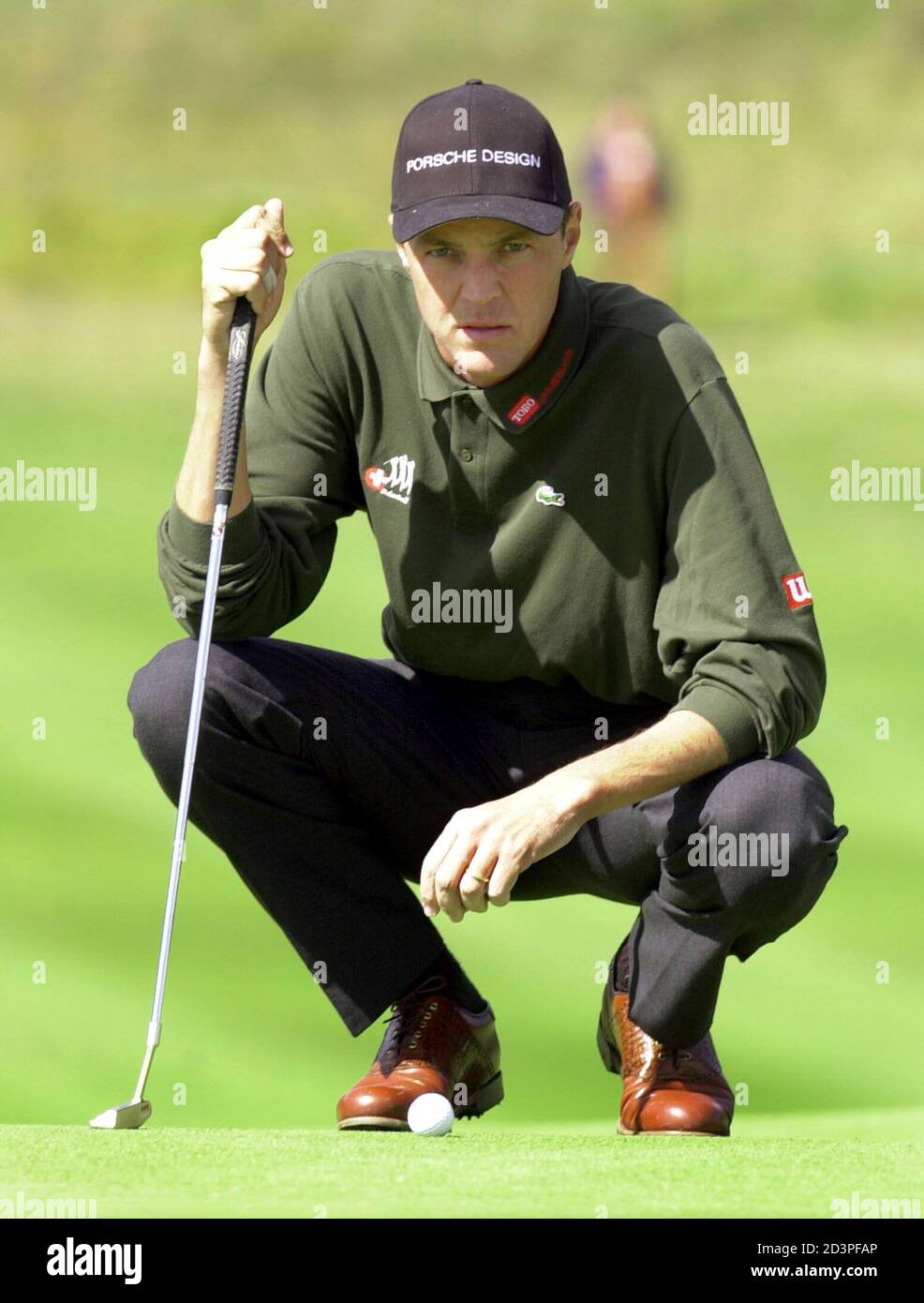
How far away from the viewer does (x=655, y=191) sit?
12.6 metres

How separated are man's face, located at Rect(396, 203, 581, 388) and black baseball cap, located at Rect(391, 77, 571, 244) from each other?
0.02 meters

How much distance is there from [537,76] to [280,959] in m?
11.5

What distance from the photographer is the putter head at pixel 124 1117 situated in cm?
211

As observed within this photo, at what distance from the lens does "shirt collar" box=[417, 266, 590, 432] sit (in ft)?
7.80

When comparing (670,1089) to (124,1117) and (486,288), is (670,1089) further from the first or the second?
(486,288)

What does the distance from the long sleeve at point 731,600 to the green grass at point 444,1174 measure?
460 mm

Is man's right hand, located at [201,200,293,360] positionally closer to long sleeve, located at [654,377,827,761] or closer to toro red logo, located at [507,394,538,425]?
toro red logo, located at [507,394,538,425]

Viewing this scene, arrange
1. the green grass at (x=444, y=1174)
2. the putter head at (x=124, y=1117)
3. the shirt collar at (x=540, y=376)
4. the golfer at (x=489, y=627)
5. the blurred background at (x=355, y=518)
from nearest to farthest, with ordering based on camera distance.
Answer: the green grass at (x=444, y=1174) → the putter head at (x=124, y=1117) → the golfer at (x=489, y=627) → the shirt collar at (x=540, y=376) → the blurred background at (x=355, y=518)

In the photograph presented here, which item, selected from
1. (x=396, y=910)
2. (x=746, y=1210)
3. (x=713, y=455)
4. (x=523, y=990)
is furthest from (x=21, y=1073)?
(x=746, y=1210)

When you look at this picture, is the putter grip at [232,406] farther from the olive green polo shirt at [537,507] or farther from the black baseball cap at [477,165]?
the black baseball cap at [477,165]

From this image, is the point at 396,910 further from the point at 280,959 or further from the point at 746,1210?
the point at 280,959

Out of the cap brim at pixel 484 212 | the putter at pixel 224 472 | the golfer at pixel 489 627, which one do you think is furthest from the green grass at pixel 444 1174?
the cap brim at pixel 484 212

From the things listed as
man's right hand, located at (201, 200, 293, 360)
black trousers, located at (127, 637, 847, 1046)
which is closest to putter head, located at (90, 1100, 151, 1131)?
black trousers, located at (127, 637, 847, 1046)

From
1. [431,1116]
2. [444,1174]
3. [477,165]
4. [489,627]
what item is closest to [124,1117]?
[431,1116]
